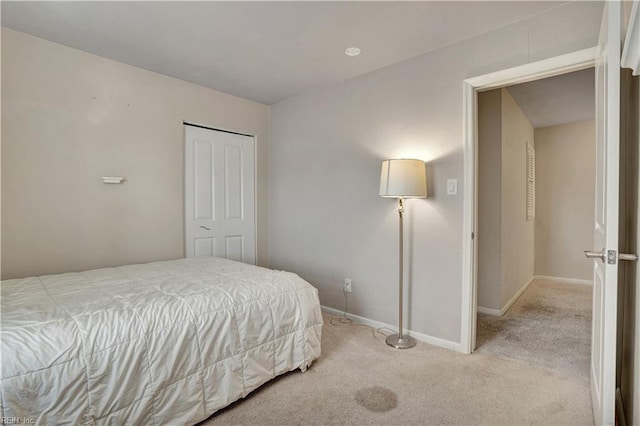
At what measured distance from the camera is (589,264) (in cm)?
472

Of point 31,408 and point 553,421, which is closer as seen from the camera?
point 31,408

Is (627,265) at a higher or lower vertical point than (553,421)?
higher

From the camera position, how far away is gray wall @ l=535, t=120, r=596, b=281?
15.8 ft

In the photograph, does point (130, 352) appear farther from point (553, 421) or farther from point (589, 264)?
point (589, 264)

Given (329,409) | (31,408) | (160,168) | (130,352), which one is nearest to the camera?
(31,408)

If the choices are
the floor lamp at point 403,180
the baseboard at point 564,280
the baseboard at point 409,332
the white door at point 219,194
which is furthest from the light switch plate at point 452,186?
the baseboard at point 564,280

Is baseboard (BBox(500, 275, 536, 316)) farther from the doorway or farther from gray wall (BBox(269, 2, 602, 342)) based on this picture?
gray wall (BBox(269, 2, 602, 342))

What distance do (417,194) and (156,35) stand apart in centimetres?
223

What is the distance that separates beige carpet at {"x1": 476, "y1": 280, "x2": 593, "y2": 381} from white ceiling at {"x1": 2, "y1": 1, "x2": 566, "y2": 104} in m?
2.35

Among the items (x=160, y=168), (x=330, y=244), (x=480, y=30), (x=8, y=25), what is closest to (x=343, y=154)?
(x=330, y=244)

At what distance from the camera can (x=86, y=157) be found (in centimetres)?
270

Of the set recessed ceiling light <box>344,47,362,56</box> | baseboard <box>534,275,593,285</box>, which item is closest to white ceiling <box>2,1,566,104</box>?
recessed ceiling light <box>344,47,362,56</box>

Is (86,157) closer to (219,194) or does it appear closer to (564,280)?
(219,194)

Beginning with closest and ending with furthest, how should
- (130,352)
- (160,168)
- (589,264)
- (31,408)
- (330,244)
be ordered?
(31,408), (130,352), (160,168), (330,244), (589,264)
